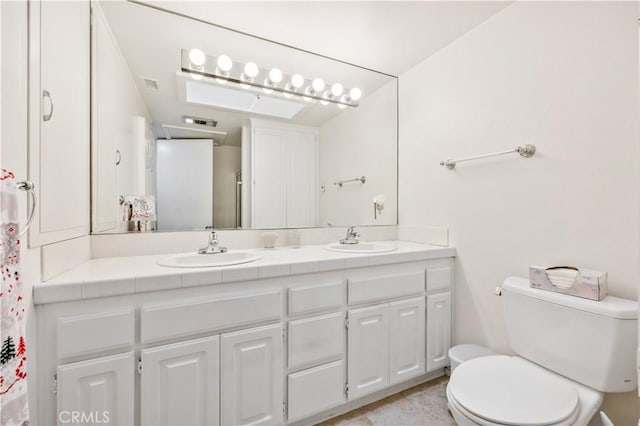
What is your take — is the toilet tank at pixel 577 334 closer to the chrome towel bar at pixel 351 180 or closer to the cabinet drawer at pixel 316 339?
the cabinet drawer at pixel 316 339

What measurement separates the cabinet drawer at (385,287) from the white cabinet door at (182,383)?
71 centimetres

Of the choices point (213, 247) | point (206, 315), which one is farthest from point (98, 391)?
point (213, 247)

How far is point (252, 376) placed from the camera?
1228 millimetres

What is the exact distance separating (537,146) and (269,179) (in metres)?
A: 1.57

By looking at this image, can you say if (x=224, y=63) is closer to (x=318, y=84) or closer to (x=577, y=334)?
(x=318, y=84)

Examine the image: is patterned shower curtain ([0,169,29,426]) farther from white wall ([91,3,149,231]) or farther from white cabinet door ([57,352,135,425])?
white wall ([91,3,149,231])

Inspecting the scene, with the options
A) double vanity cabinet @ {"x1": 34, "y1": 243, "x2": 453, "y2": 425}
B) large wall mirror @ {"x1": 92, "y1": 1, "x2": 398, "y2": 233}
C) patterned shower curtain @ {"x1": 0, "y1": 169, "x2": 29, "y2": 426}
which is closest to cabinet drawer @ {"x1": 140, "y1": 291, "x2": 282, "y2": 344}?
double vanity cabinet @ {"x1": 34, "y1": 243, "x2": 453, "y2": 425}

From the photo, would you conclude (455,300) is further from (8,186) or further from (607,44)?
(8,186)

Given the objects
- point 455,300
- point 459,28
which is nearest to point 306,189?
point 455,300

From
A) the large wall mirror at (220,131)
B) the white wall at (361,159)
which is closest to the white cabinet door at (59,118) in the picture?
the large wall mirror at (220,131)

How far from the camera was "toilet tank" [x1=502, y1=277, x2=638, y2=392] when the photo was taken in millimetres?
1019

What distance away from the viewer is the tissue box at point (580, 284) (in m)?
1.11

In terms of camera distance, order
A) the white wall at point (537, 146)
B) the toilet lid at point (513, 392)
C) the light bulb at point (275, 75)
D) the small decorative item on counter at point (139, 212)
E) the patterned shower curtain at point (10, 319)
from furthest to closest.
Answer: the light bulb at point (275, 75) < the small decorative item on counter at point (139, 212) < the white wall at point (537, 146) < the toilet lid at point (513, 392) < the patterned shower curtain at point (10, 319)

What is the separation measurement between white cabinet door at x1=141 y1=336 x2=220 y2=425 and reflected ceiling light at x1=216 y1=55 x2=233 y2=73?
1587 mm
